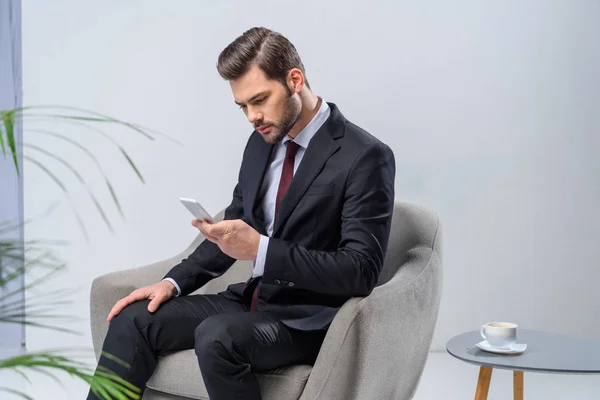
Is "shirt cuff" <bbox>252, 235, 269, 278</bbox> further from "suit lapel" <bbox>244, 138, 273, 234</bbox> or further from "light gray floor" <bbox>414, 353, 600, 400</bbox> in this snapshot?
"light gray floor" <bbox>414, 353, 600, 400</bbox>

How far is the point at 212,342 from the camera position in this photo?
1817 mm

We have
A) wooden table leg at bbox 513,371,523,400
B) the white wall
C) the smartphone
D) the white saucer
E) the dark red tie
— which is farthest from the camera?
the white wall

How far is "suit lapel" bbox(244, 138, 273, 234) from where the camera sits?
2172mm

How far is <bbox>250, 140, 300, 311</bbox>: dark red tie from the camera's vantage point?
6.97 ft

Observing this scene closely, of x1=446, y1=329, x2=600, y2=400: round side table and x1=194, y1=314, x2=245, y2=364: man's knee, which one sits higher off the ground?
x1=194, y1=314, x2=245, y2=364: man's knee

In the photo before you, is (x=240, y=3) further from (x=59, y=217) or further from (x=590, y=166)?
(x=590, y=166)

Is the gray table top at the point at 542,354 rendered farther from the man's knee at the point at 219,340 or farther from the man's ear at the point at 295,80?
the man's ear at the point at 295,80

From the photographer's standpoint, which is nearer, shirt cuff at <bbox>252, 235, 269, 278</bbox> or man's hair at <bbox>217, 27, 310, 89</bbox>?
shirt cuff at <bbox>252, 235, 269, 278</bbox>

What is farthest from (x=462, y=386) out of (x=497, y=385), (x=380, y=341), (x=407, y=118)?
(x=380, y=341)

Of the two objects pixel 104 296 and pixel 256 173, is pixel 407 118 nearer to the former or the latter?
pixel 256 173

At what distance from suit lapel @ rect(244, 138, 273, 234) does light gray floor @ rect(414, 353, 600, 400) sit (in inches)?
46.6

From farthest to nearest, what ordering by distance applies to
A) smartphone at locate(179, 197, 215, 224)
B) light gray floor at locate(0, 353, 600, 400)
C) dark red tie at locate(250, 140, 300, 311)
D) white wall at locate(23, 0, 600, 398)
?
1. white wall at locate(23, 0, 600, 398)
2. light gray floor at locate(0, 353, 600, 400)
3. dark red tie at locate(250, 140, 300, 311)
4. smartphone at locate(179, 197, 215, 224)

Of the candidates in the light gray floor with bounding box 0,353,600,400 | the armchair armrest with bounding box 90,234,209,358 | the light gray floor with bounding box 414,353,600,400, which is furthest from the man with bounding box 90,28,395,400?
the light gray floor with bounding box 414,353,600,400

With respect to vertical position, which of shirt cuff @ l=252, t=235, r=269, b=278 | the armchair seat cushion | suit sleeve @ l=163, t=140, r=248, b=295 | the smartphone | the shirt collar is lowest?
the armchair seat cushion
